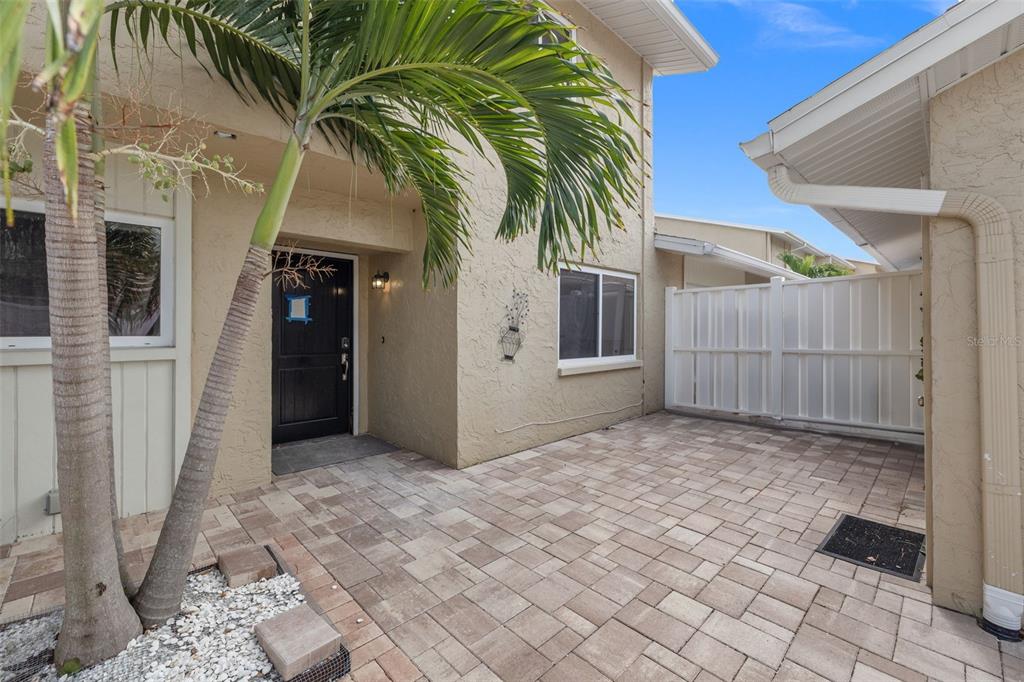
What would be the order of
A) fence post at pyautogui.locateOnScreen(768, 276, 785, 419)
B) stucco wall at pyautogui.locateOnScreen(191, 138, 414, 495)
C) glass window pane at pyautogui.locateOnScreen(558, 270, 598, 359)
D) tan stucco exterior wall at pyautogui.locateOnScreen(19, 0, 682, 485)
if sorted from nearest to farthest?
tan stucco exterior wall at pyautogui.locateOnScreen(19, 0, 682, 485)
stucco wall at pyautogui.locateOnScreen(191, 138, 414, 495)
glass window pane at pyautogui.locateOnScreen(558, 270, 598, 359)
fence post at pyautogui.locateOnScreen(768, 276, 785, 419)

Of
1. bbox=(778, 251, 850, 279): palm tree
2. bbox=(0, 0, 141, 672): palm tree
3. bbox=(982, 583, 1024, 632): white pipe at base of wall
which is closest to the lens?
bbox=(0, 0, 141, 672): palm tree

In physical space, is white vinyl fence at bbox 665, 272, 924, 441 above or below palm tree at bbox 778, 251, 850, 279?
below

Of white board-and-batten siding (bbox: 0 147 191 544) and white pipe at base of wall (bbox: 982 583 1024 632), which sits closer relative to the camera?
white pipe at base of wall (bbox: 982 583 1024 632)

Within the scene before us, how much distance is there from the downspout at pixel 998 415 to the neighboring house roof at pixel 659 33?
6.07 meters

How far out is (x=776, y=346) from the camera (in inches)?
281


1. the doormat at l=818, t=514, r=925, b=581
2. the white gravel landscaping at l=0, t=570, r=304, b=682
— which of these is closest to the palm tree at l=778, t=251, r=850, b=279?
the doormat at l=818, t=514, r=925, b=581

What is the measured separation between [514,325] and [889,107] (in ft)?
13.2

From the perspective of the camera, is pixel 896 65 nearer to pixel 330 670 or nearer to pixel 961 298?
pixel 961 298

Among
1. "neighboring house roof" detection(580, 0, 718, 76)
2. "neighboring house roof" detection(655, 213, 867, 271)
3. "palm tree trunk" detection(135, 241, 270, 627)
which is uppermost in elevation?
"neighboring house roof" detection(580, 0, 718, 76)

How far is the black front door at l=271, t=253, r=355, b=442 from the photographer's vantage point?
19.2ft

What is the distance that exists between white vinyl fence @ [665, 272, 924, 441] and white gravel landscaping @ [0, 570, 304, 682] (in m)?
7.23

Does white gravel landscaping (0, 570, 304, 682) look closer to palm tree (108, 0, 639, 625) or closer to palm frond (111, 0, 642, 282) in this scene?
palm tree (108, 0, 639, 625)

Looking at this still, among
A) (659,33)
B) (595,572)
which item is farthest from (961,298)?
(659,33)

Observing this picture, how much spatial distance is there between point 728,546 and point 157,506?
485 cm
